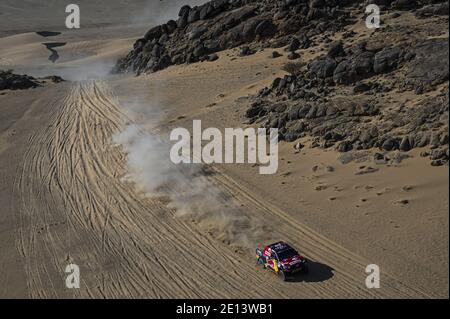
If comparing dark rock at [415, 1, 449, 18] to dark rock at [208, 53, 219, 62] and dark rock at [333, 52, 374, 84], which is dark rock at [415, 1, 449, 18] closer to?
dark rock at [333, 52, 374, 84]

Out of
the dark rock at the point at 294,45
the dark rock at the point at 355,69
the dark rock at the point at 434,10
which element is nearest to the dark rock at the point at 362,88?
the dark rock at the point at 355,69

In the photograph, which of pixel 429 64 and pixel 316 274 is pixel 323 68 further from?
pixel 316 274

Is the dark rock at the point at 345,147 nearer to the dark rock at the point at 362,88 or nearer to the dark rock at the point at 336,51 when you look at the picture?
the dark rock at the point at 362,88

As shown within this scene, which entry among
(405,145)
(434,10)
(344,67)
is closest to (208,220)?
(405,145)

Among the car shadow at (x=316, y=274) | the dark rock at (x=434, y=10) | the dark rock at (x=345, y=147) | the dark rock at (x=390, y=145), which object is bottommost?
the car shadow at (x=316, y=274)

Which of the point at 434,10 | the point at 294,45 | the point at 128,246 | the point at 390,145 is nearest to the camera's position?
the point at 128,246
